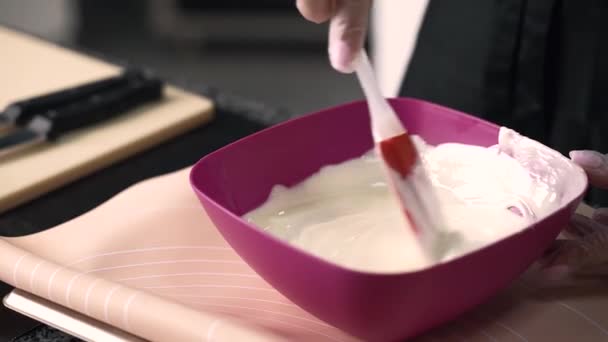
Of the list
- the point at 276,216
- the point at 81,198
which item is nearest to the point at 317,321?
the point at 276,216

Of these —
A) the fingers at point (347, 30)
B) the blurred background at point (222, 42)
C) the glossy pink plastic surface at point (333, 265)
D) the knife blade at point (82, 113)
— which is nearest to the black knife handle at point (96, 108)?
the knife blade at point (82, 113)

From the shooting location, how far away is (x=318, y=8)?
0.52 m

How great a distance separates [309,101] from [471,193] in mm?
1744

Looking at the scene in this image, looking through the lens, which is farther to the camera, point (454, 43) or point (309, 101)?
point (309, 101)

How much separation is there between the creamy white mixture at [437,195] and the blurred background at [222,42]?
1.66 m

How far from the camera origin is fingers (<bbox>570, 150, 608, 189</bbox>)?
58cm

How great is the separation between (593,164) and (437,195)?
0.38 feet

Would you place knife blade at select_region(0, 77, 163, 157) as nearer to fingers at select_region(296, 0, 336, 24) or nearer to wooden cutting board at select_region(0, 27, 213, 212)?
wooden cutting board at select_region(0, 27, 213, 212)

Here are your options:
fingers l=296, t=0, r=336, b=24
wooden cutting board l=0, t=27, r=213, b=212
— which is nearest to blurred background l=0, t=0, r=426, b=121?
wooden cutting board l=0, t=27, r=213, b=212

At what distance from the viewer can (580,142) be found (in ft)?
2.93

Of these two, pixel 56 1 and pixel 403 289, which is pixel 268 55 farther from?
pixel 403 289

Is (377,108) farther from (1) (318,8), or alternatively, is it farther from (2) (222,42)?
→ (2) (222,42)

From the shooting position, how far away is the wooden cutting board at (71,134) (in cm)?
77

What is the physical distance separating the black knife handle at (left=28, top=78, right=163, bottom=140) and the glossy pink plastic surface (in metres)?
0.30
